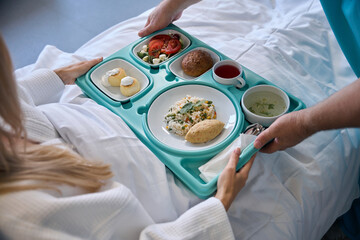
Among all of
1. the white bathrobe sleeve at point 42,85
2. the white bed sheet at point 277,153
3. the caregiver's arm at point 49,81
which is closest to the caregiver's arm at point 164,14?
the white bed sheet at point 277,153


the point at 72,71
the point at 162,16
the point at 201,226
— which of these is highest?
the point at 162,16

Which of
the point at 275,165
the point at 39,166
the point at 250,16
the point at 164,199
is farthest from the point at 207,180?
the point at 250,16

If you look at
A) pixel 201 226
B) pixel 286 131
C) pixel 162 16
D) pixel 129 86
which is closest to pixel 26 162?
pixel 201 226

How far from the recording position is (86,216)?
0.64 meters

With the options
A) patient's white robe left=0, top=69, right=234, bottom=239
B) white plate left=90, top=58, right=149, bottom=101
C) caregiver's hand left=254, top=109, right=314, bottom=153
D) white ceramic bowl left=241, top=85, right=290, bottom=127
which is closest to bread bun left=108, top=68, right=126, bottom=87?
white plate left=90, top=58, right=149, bottom=101

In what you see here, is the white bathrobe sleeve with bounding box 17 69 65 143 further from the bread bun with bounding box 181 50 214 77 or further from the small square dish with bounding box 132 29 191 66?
the bread bun with bounding box 181 50 214 77

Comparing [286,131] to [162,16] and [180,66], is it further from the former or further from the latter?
[162,16]

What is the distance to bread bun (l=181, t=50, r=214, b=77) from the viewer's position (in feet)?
3.75

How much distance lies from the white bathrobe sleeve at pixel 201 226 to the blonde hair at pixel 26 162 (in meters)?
0.21

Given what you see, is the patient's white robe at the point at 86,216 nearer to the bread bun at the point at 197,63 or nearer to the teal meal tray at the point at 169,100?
the teal meal tray at the point at 169,100

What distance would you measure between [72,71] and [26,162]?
24.7 inches

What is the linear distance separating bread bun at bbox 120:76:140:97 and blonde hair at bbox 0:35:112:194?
44 cm

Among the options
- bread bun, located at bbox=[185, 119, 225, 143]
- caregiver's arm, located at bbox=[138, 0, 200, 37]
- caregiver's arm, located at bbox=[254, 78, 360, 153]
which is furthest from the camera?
caregiver's arm, located at bbox=[138, 0, 200, 37]

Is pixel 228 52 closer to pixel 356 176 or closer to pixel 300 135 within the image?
pixel 300 135
